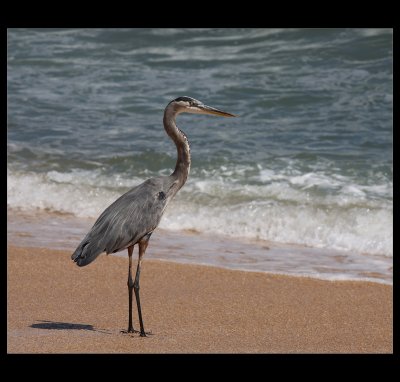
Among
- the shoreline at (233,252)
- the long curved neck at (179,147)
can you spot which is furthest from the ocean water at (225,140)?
the long curved neck at (179,147)

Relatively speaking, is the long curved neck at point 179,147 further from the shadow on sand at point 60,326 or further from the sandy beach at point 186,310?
the shadow on sand at point 60,326

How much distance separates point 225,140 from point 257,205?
291 cm

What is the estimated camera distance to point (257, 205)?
1011 centimetres

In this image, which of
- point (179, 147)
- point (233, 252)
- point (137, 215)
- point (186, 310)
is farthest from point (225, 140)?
point (137, 215)

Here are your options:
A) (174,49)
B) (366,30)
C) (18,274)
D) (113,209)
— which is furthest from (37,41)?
(113,209)

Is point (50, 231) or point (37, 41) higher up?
point (37, 41)

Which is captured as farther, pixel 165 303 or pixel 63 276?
pixel 63 276

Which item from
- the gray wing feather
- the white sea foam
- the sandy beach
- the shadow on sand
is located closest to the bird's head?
the gray wing feather

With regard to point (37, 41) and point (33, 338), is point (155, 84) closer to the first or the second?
point (37, 41)

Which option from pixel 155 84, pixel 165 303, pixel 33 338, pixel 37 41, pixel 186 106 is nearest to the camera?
pixel 33 338

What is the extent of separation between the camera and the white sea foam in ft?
30.5

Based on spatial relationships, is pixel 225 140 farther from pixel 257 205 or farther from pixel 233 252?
pixel 233 252
